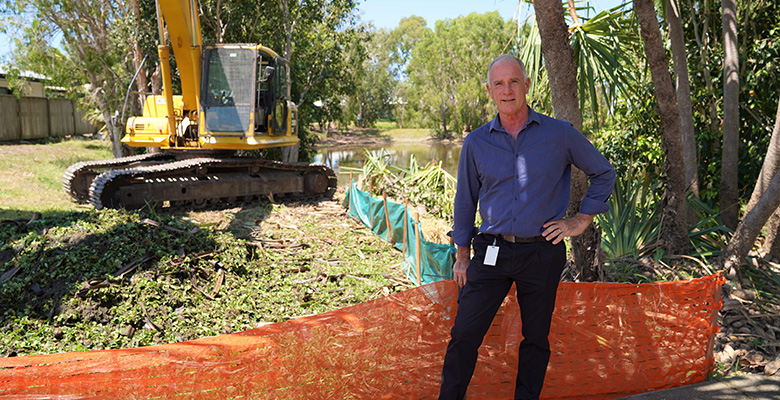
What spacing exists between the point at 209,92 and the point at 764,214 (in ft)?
30.6

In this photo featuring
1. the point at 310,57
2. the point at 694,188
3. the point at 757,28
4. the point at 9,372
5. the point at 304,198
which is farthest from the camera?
the point at 310,57

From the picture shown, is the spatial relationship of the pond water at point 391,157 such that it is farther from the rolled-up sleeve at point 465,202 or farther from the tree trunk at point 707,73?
the rolled-up sleeve at point 465,202

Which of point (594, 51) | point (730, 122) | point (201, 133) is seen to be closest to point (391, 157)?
point (201, 133)

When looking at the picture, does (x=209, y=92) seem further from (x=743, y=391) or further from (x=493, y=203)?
(x=743, y=391)

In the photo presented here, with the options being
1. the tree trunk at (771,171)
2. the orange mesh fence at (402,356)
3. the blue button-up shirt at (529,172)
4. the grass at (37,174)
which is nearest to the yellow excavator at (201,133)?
the grass at (37,174)

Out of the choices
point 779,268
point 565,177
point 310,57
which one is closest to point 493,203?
point 565,177

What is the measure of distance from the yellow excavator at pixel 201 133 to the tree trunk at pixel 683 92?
6.77 metres

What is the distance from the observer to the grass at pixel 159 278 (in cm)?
501

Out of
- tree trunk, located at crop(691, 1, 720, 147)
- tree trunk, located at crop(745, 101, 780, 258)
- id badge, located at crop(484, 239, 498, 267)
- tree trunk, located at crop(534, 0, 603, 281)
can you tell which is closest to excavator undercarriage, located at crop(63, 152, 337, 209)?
tree trunk, located at crop(534, 0, 603, 281)

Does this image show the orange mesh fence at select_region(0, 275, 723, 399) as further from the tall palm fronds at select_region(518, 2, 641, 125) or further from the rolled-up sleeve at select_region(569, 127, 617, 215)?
the tall palm fronds at select_region(518, 2, 641, 125)

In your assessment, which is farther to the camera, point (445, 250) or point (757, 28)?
point (757, 28)

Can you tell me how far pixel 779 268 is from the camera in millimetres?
5875

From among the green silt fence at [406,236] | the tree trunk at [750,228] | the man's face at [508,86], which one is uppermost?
the man's face at [508,86]

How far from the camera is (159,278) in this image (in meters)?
5.83
